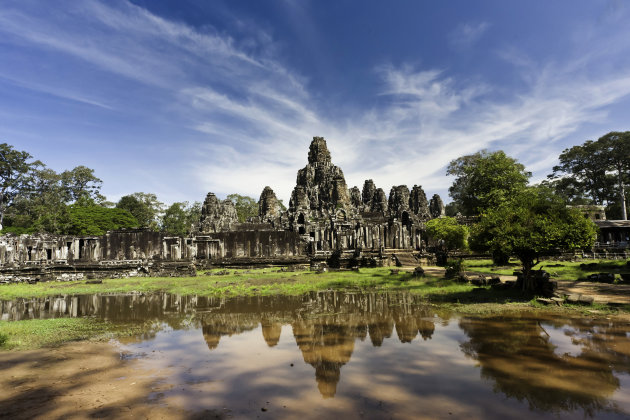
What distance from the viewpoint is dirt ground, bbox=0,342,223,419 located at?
440cm

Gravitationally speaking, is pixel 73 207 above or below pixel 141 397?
above

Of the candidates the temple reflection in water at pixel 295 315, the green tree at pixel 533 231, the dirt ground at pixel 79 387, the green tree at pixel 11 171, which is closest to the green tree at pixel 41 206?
the green tree at pixel 11 171

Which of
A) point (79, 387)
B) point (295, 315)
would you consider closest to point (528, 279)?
point (295, 315)

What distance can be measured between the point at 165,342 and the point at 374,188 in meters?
65.9

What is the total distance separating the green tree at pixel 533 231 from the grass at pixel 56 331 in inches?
494

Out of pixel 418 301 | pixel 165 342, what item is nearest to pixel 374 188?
pixel 418 301

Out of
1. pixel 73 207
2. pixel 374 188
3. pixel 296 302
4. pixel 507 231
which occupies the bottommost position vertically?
pixel 296 302

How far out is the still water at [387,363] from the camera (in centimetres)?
441

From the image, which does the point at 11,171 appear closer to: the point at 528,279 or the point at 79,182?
the point at 79,182

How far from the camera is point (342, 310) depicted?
11.0 m

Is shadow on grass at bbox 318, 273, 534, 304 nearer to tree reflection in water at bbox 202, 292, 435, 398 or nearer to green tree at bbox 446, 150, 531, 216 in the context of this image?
tree reflection in water at bbox 202, 292, 435, 398

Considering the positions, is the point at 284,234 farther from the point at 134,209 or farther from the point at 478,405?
the point at 134,209

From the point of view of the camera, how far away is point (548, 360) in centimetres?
583

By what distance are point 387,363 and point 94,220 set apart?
55.5 metres
